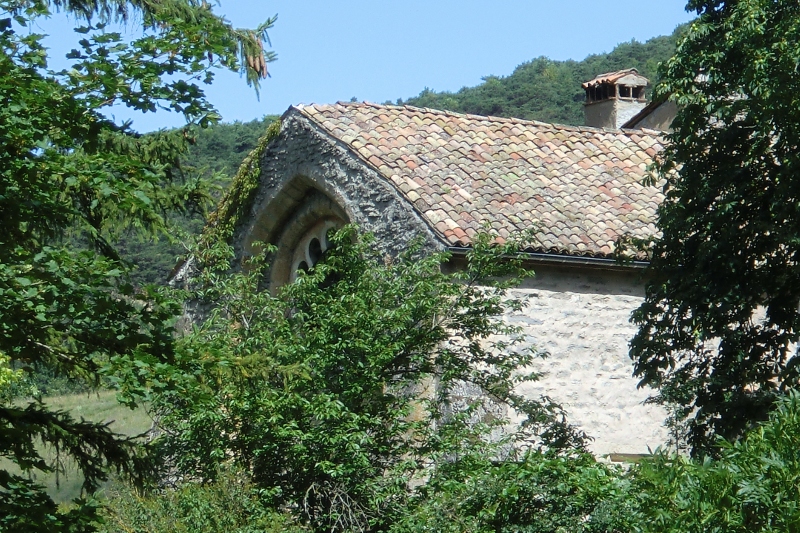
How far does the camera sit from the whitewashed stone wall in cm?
1173

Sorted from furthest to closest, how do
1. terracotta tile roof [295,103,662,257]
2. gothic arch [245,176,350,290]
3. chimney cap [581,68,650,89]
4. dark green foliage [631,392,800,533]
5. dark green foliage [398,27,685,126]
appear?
dark green foliage [398,27,685,126], chimney cap [581,68,650,89], gothic arch [245,176,350,290], terracotta tile roof [295,103,662,257], dark green foliage [631,392,800,533]

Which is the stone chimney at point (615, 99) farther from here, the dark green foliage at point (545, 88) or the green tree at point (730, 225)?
the dark green foliage at point (545, 88)

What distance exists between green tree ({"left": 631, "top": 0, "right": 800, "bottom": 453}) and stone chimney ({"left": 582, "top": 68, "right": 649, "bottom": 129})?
12255mm

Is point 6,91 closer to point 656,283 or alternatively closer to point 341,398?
point 341,398

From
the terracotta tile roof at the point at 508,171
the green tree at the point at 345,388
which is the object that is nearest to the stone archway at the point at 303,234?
the terracotta tile roof at the point at 508,171

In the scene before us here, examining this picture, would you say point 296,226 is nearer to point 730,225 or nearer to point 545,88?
point 730,225

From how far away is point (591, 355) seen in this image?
38.9 ft

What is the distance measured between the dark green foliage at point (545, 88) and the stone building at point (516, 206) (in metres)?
24.9

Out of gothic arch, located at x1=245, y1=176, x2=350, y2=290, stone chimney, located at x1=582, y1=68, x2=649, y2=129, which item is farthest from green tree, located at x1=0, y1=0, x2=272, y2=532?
stone chimney, located at x1=582, y1=68, x2=649, y2=129

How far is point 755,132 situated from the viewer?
9148mm

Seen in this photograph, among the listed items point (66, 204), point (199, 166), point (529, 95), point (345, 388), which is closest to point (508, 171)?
point (199, 166)

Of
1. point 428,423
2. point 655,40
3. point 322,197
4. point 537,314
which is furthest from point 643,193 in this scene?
point 655,40

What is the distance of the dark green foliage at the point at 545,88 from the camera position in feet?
134

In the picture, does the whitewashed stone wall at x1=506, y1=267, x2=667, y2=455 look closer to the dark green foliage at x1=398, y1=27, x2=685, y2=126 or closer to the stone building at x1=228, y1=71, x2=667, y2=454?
the stone building at x1=228, y1=71, x2=667, y2=454
